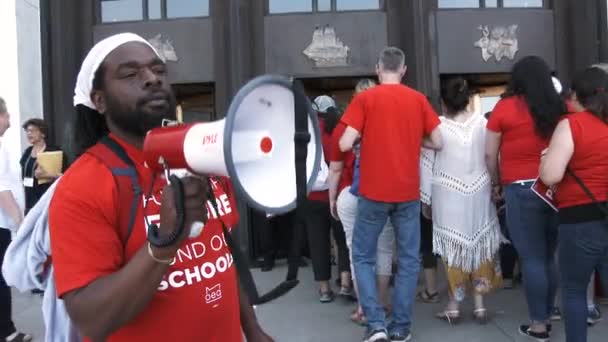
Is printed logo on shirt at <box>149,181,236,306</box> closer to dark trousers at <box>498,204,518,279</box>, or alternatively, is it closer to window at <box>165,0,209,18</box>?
dark trousers at <box>498,204,518,279</box>

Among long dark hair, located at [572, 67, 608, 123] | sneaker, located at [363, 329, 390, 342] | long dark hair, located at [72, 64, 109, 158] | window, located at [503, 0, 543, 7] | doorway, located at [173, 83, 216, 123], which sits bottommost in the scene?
sneaker, located at [363, 329, 390, 342]

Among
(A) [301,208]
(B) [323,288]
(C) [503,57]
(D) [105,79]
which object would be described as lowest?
(B) [323,288]

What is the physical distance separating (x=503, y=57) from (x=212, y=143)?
768 centimetres

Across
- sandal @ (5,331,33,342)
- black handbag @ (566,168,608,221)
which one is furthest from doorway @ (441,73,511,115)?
sandal @ (5,331,33,342)

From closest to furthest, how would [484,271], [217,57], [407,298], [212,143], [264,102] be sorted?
[212,143] → [264,102] → [407,298] → [484,271] → [217,57]

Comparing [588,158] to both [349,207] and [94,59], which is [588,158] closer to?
[349,207]

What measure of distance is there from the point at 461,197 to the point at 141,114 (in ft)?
10.8

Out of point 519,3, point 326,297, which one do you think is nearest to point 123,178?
point 326,297

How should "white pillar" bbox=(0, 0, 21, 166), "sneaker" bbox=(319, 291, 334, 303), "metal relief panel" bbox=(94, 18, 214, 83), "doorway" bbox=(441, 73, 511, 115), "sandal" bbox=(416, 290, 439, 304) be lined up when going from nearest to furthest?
1. "sandal" bbox=(416, 290, 439, 304)
2. "sneaker" bbox=(319, 291, 334, 303)
3. "white pillar" bbox=(0, 0, 21, 166)
4. "metal relief panel" bbox=(94, 18, 214, 83)
5. "doorway" bbox=(441, 73, 511, 115)

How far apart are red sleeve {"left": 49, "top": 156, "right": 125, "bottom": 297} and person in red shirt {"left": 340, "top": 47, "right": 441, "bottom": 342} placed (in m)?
2.80

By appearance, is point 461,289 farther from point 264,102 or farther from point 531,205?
point 264,102

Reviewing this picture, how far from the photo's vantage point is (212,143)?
1.34 m

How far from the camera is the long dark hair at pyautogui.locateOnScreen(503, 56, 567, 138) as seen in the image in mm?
4137

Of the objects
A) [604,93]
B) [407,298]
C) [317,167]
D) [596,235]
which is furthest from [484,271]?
[317,167]
